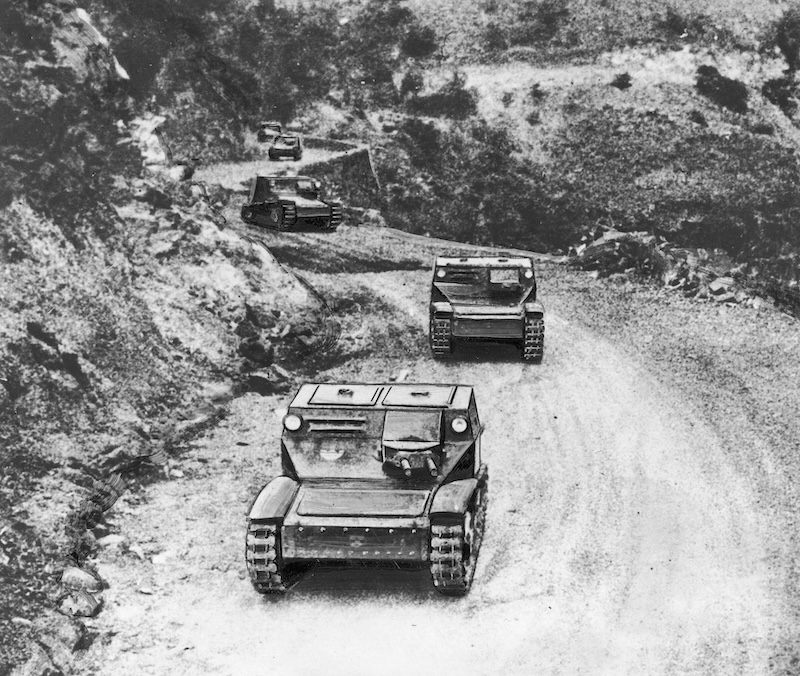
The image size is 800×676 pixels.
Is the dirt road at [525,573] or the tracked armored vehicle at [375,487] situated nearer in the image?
the dirt road at [525,573]

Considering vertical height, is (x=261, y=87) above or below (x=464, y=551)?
above

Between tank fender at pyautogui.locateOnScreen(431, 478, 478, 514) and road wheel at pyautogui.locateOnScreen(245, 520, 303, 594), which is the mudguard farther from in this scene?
road wheel at pyautogui.locateOnScreen(245, 520, 303, 594)

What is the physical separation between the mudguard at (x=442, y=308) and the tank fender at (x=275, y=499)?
191 cm

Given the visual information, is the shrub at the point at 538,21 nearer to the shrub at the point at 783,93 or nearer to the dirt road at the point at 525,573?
the shrub at the point at 783,93

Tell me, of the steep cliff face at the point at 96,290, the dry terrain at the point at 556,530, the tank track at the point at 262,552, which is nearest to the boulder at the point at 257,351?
the steep cliff face at the point at 96,290

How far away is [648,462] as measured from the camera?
6.70 metres

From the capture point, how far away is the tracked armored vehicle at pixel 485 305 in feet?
24.9

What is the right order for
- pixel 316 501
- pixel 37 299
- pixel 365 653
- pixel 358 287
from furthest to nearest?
pixel 358 287, pixel 37 299, pixel 316 501, pixel 365 653

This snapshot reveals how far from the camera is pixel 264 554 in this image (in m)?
5.98

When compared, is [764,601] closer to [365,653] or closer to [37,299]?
[365,653]

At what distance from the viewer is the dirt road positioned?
5.78 metres

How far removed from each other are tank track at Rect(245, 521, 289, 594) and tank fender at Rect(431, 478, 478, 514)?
1.02 m

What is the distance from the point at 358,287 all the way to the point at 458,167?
4.49ft

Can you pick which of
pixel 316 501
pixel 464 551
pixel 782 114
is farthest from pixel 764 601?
pixel 782 114
